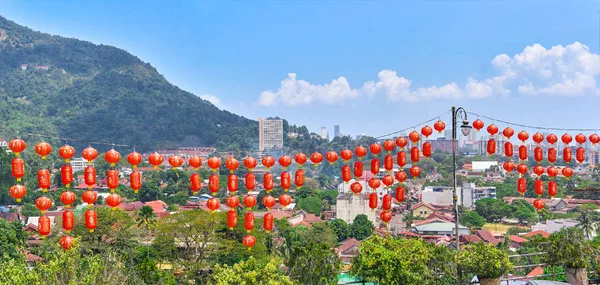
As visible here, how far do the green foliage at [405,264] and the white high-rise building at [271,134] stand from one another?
8353cm

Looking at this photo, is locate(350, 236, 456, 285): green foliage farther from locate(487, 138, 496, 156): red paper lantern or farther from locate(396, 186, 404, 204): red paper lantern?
locate(487, 138, 496, 156): red paper lantern

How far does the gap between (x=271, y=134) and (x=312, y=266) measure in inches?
3404

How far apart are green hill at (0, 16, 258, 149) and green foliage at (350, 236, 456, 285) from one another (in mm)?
89152

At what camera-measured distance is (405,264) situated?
8.81 meters

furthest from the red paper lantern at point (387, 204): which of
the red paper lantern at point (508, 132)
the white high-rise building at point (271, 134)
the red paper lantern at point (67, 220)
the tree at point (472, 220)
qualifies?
the white high-rise building at point (271, 134)

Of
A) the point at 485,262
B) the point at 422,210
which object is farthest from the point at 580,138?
the point at 422,210

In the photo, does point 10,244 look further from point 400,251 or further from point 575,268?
point 575,268

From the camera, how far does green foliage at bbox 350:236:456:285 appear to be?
8.20 meters

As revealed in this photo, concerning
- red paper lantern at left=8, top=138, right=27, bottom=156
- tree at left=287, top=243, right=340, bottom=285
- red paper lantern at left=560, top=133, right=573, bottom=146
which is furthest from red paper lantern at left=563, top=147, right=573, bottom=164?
red paper lantern at left=8, top=138, right=27, bottom=156

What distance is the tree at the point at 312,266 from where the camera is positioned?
8.77 meters

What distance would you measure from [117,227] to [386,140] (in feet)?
43.7

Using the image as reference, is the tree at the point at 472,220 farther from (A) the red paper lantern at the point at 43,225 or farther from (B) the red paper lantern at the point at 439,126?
(A) the red paper lantern at the point at 43,225

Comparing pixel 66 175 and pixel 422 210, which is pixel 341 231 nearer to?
pixel 422 210

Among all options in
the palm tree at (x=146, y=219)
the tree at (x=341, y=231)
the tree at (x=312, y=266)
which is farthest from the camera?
the tree at (x=341, y=231)
